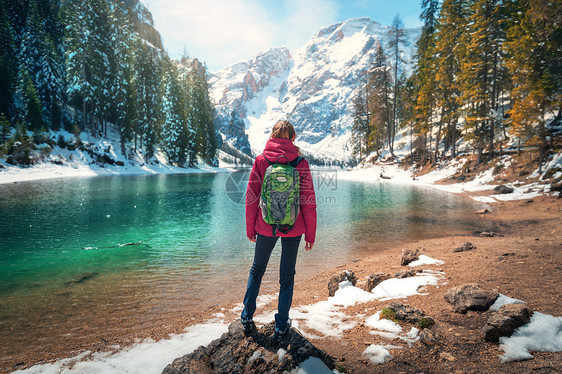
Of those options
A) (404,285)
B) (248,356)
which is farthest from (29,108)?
(404,285)

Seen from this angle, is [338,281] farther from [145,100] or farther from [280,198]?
[145,100]

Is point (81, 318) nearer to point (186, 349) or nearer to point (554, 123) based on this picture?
point (186, 349)

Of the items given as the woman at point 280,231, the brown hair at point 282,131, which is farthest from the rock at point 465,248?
the brown hair at point 282,131

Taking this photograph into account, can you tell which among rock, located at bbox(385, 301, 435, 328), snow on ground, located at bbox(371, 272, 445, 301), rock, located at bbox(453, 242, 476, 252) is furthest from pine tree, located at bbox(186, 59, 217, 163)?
rock, located at bbox(385, 301, 435, 328)

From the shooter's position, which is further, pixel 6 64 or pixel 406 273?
pixel 6 64

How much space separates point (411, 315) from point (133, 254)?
8741 mm

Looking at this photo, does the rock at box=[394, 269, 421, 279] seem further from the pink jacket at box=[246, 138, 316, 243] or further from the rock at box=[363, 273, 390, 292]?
the pink jacket at box=[246, 138, 316, 243]

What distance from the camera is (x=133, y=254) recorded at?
9164 millimetres

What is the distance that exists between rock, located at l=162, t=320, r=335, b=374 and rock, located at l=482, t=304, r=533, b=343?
1.93 m

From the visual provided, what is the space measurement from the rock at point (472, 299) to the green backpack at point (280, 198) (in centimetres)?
286

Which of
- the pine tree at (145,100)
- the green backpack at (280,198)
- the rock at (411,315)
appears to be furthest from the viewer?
the pine tree at (145,100)

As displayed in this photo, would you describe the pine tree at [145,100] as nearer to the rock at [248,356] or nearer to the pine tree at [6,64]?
the pine tree at [6,64]

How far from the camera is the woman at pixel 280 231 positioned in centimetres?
335

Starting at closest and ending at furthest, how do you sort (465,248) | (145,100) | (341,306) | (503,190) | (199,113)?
(341,306) < (465,248) < (503,190) < (145,100) < (199,113)
